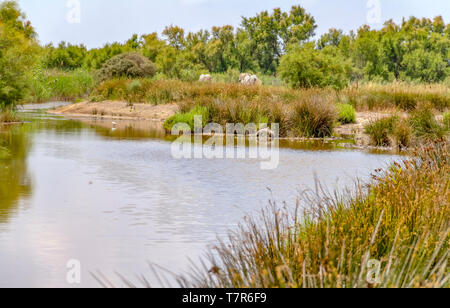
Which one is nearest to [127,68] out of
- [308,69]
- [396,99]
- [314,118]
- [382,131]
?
[308,69]

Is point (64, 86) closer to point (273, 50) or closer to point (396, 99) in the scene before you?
point (396, 99)

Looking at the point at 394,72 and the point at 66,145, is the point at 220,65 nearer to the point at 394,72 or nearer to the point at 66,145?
the point at 394,72

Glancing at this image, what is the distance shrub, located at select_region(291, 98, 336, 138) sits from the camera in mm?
19891

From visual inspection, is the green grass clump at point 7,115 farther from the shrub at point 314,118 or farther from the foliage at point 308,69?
the foliage at point 308,69

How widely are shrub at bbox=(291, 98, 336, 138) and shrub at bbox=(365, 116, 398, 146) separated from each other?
6.60ft

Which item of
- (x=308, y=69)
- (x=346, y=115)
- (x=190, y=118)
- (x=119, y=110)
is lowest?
(x=190, y=118)

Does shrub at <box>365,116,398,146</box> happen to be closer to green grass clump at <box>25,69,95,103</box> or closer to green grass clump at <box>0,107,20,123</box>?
green grass clump at <box>0,107,20,123</box>

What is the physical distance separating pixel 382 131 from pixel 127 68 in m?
22.4

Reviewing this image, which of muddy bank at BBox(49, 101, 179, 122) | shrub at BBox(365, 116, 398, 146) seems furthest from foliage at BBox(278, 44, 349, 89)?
shrub at BBox(365, 116, 398, 146)

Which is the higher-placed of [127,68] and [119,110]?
[127,68]

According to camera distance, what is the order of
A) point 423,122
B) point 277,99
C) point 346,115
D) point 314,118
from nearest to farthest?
point 423,122 → point 314,118 → point 346,115 → point 277,99

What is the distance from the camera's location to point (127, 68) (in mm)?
37562

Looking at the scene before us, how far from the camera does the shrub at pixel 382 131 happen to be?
17.8 metres
